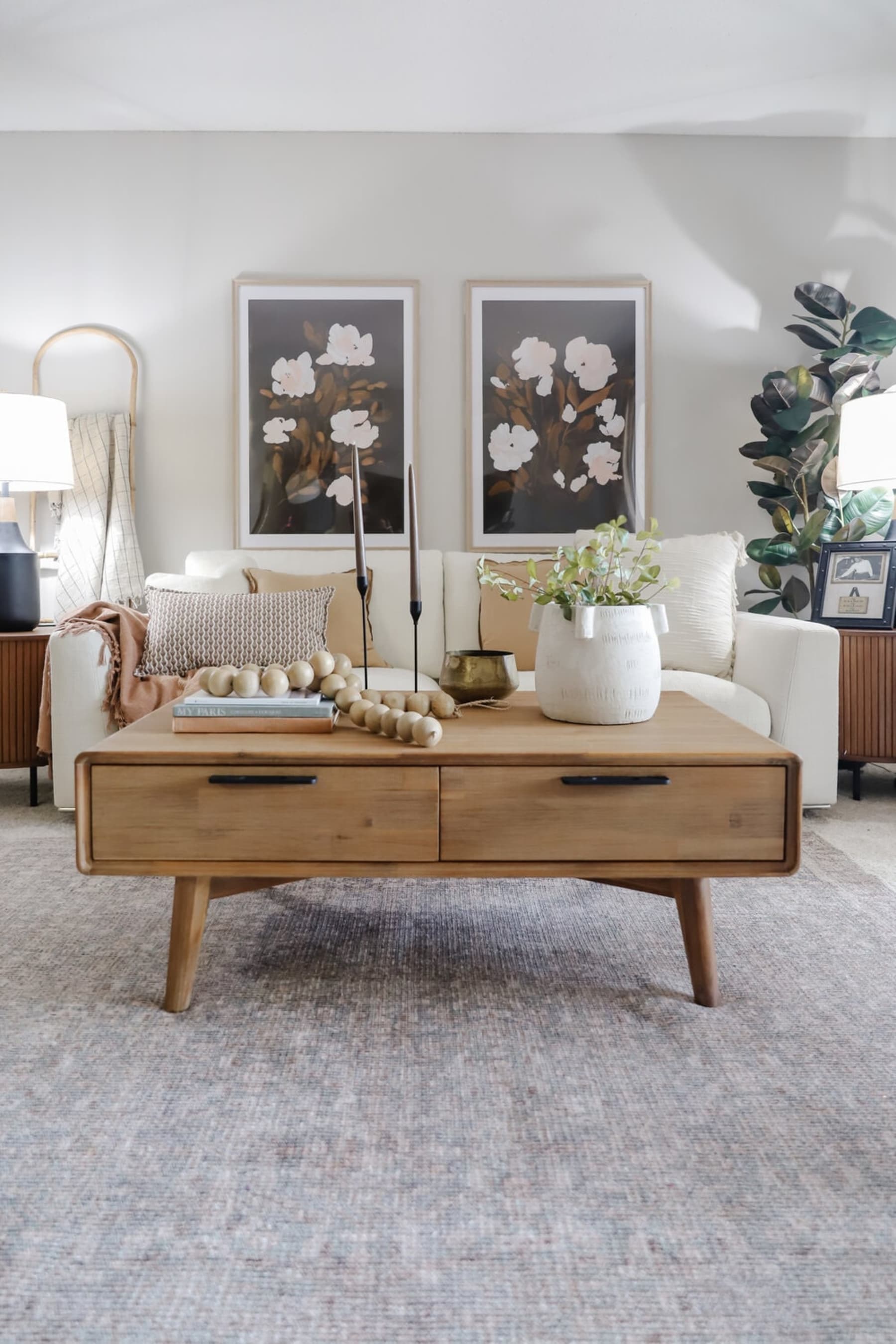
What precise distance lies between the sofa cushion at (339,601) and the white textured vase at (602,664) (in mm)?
1354

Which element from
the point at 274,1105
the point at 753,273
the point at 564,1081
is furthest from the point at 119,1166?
the point at 753,273

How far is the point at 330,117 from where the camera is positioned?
3.53m

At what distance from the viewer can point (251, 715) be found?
5.10 feet

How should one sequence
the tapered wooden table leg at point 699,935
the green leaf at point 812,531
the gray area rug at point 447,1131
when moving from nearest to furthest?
the gray area rug at point 447,1131 < the tapered wooden table leg at point 699,935 < the green leaf at point 812,531

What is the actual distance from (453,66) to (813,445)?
1.79m

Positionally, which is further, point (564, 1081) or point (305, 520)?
point (305, 520)

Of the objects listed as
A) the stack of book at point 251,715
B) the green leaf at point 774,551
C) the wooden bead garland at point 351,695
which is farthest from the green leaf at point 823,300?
the stack of book at point 251,715

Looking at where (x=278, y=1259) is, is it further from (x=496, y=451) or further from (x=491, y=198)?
(x=491, y=198)

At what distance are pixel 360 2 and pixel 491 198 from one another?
103 cm

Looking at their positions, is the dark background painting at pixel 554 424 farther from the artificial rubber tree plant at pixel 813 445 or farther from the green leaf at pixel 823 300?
the green leaf at pixel 823 300

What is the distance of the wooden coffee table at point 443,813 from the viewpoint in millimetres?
1403

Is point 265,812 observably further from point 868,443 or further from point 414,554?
point 868,443

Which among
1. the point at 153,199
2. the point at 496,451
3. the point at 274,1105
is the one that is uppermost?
the point at 153,199

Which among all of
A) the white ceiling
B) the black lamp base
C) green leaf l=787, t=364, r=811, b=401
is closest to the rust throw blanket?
the black lamp base
